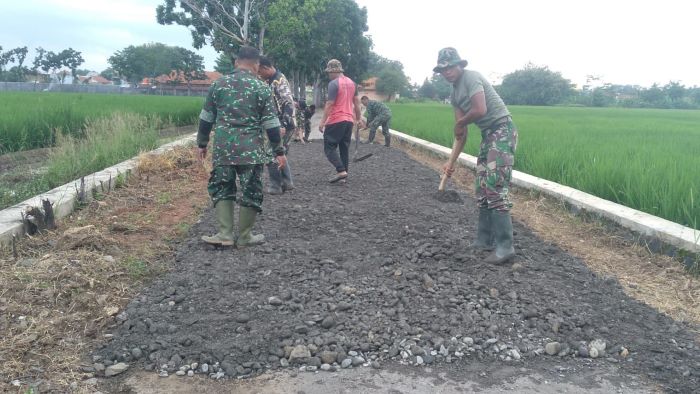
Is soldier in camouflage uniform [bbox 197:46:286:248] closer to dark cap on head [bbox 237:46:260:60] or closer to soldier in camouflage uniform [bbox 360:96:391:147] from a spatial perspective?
dark cap on head [bbox 237:46:260:60]

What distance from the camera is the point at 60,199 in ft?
14.9

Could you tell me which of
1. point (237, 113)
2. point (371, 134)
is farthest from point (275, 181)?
point (371, 134)

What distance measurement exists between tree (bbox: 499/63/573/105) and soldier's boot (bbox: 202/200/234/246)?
68.9 m

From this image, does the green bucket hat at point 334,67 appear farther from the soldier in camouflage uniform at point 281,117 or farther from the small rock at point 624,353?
the small rock at point 624,353

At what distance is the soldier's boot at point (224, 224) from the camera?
3.95 metres

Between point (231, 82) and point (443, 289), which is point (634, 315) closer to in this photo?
point (443, 289)

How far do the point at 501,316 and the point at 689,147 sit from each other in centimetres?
717

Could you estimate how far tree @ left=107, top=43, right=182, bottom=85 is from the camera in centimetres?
7725

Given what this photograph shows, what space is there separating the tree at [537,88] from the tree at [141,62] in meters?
47.0

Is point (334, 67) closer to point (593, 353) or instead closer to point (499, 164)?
point (499, 164)

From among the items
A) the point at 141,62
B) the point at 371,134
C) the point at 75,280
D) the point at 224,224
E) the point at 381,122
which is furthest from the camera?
the point at 141,62

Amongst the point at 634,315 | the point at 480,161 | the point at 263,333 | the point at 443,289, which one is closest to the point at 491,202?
the point at 480,161

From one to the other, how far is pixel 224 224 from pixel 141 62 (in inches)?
3224

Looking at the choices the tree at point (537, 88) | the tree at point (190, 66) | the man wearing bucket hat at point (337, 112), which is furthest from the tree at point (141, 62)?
the man wearing bucket hat at point (337, 112)
